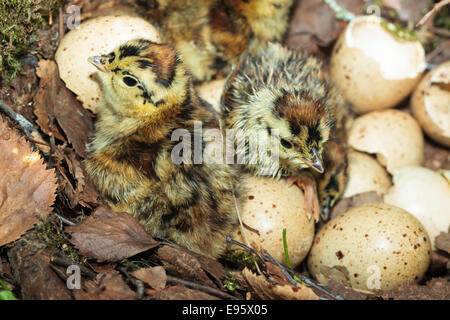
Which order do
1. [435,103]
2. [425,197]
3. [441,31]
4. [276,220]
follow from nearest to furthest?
[276,220], [425,197], [435,103], [441,31]

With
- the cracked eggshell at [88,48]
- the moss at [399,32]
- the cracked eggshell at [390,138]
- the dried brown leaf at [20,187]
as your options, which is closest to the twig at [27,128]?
the dried brown leaf at [20,187]

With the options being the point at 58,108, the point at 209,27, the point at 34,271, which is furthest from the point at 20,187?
the point at 209,27

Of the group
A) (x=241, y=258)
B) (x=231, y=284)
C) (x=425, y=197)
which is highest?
(x=425, y=197)

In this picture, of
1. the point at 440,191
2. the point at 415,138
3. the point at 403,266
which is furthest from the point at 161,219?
the point at 415,138

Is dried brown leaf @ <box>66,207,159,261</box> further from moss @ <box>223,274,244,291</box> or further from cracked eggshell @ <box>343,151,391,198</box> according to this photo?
cracked eggshell @ <box>343,151,391,198</box>

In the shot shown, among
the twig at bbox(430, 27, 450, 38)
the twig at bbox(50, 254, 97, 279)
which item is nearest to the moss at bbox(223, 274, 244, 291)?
the twig at bbox(50, 254, 97, 279)

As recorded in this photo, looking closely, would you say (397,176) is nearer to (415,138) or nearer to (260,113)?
(415,138)

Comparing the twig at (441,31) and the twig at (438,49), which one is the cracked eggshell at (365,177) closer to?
the twig at (438,49)

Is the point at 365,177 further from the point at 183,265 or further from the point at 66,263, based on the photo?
the point at 66,263
